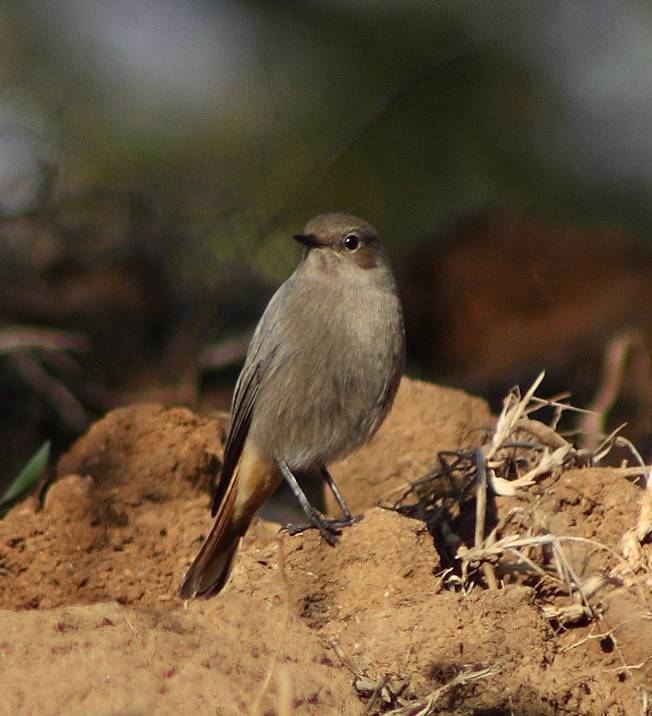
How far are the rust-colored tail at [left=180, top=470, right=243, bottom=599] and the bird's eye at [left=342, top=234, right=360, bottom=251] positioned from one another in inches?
51.8

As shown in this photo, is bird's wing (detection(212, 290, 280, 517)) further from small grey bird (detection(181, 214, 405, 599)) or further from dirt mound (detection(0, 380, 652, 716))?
dirt mound (detection(0, 380, 652, 716))

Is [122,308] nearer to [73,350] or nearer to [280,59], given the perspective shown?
[73,350]

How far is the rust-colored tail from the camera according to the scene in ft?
15.1

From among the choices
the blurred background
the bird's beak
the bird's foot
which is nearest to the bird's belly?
the bird's beak

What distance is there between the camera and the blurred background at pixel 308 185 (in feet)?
27.0

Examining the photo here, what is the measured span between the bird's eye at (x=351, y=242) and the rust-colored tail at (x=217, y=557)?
4.32ft

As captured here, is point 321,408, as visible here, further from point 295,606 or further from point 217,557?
point 295,606

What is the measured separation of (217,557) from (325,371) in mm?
1014

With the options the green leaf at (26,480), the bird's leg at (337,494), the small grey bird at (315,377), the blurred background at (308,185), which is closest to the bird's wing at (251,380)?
the small grey bird at (315,377)

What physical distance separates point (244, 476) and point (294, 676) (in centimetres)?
205

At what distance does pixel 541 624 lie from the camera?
371 centimetres

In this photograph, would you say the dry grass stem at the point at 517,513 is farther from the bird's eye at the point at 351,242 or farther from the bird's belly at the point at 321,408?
the bird's eye at the point at 351,242

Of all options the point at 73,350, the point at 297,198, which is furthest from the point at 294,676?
the point at 297,198

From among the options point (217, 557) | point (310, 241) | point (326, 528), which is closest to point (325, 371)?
point (310, 241)
